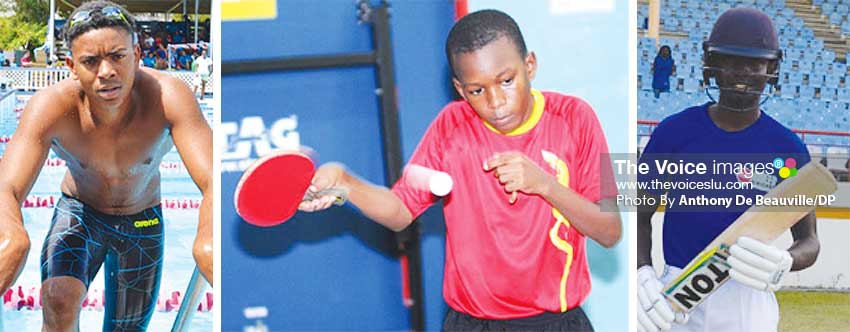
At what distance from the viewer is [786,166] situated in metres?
3.55

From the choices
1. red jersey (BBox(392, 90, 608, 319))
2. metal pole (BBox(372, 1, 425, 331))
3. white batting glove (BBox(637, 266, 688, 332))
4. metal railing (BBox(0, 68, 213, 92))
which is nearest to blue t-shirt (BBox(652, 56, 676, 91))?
red jersey (BBox(392, 90, 608, 319))

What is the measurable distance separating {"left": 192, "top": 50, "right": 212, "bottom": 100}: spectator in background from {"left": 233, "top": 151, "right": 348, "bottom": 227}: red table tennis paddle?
46 centimetres

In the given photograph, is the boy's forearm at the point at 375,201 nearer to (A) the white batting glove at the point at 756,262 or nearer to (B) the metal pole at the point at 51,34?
(B) the metal pole at the point at 51,34

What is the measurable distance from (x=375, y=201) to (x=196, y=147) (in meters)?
0.62

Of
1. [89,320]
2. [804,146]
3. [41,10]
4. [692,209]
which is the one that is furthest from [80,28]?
[804,146]

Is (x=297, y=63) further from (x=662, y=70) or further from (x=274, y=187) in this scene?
(x=662, y=70)

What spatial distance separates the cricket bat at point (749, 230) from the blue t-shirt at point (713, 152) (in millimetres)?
29

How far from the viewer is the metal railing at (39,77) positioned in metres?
3.37

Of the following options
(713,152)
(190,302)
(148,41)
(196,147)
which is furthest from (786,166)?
(148,41)

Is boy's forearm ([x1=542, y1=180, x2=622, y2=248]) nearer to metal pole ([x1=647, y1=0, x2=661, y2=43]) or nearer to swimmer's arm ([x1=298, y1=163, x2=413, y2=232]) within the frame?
swimmer's arm ([x1=298, y1=163, x2=413, y2=232])

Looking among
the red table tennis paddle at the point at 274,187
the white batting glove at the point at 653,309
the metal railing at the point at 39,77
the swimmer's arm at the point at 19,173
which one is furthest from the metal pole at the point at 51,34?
the white batting glove at the point at 653,309

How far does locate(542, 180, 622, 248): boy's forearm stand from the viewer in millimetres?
3318

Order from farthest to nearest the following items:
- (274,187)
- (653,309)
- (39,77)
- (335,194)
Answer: (653,309) < (39,77) < (335,194) < (274,187)

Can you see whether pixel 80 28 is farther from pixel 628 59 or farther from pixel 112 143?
pixel 628 59
